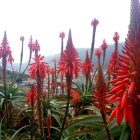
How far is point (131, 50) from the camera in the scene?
199cm

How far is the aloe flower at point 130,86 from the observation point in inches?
76.2

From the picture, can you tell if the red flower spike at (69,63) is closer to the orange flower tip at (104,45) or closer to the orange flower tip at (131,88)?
the orange flower tip at (131,88)

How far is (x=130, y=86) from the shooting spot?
1931mm

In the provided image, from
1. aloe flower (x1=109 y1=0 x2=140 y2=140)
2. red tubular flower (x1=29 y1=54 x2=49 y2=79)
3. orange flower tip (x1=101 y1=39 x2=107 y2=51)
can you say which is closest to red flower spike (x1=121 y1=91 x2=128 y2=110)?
aloe flower (x1=109 y1=0 x2=140 y2=140)

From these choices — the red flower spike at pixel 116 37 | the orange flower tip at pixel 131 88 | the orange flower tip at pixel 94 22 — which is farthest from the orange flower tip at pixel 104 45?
the orange flower tip at pixel 131 88

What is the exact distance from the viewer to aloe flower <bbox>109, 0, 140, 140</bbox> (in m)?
1.94

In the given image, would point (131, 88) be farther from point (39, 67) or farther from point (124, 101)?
point (39, 67)

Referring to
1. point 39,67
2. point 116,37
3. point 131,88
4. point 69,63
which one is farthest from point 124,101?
point 116,37

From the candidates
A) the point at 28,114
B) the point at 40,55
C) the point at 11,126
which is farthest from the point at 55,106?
the point at 40,55

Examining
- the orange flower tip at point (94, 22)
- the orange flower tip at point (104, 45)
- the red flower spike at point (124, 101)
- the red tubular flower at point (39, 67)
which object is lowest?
the red tubular flower at point (39, 67)

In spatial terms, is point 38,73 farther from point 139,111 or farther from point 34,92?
point 139,111

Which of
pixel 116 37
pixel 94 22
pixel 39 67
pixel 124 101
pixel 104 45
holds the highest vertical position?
pixel 94 22

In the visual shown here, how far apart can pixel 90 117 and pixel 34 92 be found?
0.79m

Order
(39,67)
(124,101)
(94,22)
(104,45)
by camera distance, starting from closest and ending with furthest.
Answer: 1. (124,101)
2. (39,67)
3. (104,45)
4. (94,22)
